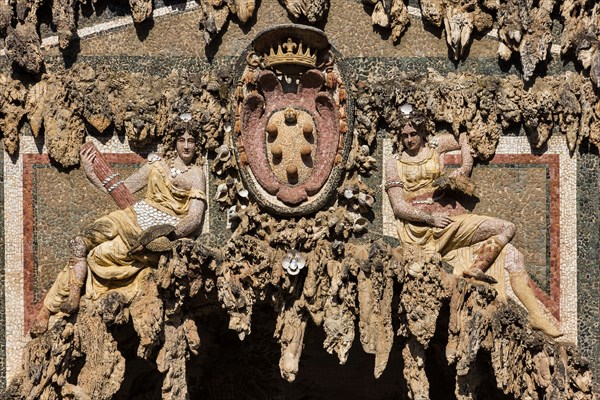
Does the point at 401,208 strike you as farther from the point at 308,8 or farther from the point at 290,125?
the point at 308,8

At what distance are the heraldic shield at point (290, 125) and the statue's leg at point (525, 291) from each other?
194cm

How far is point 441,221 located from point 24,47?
457cm

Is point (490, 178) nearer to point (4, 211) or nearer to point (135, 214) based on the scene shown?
point (135, 214)

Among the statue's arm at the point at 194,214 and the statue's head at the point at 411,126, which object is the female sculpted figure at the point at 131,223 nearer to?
the statue's arm at the point at 194,214

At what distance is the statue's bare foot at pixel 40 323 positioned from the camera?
57.3ft

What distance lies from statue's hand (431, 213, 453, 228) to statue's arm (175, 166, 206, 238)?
2353 millimetres

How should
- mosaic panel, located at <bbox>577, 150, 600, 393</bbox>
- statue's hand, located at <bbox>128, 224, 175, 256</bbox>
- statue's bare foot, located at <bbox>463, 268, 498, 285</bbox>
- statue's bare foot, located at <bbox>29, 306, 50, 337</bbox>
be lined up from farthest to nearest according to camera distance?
1. mosaic panel, located at <bbox>577, 150, 600, 393</bbox>
2. statue's bare foot, located at <bbox>29, 306, 50, 337</bbox>
3. statue's bare foot, located at <bbox>463, 268, 498, 285</bbox>
4. statue's hand, located at <bbox>128, 224, 175, 256</bbox>

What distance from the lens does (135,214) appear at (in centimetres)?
1748

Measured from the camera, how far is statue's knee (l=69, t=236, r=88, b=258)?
1744cm

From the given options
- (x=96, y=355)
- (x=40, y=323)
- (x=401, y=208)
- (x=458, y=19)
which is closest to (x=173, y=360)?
(x=96, y=355)

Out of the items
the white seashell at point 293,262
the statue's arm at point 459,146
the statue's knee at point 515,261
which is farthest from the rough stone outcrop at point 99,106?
the statue's knee at point 515,261

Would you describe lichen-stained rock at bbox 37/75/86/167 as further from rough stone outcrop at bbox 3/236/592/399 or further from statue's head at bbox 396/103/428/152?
statue's head at bbox 396/103/428/152

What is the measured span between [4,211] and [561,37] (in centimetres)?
595

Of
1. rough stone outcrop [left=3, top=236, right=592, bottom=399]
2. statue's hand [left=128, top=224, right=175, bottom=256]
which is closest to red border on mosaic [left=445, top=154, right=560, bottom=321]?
rough stone outcrop [left=3, top=236, right=592, bottom=399]
